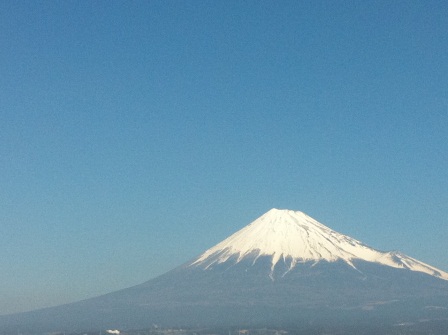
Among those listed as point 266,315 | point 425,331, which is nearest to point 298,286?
point 266,315

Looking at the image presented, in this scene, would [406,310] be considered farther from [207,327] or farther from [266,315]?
[207,327]

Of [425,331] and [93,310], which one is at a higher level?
[93,310]

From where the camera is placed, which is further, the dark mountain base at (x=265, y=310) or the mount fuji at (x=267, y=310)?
the mount fuji at (x=267, y=310)

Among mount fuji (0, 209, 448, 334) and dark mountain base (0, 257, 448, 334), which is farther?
mount fuji (0, 209, 448, 334)

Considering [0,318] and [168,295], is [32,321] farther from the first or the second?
[168,295]

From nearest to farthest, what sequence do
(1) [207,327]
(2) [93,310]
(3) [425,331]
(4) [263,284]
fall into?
(3) [425,331], (1) [207,327], (2) [93,310], (4) [263,284]

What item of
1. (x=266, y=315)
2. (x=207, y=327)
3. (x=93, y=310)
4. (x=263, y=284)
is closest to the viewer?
(x=207, y=327)

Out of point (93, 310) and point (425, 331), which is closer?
point (425, 331)

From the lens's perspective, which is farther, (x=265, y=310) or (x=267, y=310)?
(x=265, y=310)

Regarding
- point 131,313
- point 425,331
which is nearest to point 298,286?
point 131,313
